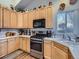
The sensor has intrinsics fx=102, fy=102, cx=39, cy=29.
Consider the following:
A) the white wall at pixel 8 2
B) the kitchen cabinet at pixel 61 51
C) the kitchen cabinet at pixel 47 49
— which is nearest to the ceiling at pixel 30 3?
the white wall at pixel 8 2

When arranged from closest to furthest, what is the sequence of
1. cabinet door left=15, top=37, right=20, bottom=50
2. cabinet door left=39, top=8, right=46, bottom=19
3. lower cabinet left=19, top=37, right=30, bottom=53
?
1. cabinet door left=39, top=8, right=46, bottom=19
2. lower cabinet left=19, top=37, right=30, bottom=53
3. cabinet door left=15, top=37, right=20, bottom=50

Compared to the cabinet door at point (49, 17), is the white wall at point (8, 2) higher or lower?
higher

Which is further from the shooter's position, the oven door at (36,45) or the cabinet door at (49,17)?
the cabinet door at (49,17)

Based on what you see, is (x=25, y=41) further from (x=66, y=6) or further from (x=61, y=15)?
(x=66, y=6)

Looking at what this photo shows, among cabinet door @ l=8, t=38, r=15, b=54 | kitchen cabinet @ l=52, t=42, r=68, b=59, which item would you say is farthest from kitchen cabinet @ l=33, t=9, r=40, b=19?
kitchen cabinet @ l=52, t=42, r=68, b=59

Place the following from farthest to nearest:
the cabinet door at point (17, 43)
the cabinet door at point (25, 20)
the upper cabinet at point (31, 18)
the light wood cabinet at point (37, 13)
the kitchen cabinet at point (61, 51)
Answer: the cabinet door at point (25, 20), the cabinet door at point (17, 43), the upper cabinet at point (31, 18), the light wood cabinet at point (37, 13), the kitchen cabinet at point (61, 51)

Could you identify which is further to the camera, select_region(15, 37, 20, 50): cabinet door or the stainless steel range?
select_region(15, 37, 20, 50): cabinet door

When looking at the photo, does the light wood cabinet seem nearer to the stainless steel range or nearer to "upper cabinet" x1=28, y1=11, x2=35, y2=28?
"upper cabinet" x1=28, y1=11, x2=35, y2=28

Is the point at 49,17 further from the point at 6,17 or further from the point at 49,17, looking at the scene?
the point at 6,17

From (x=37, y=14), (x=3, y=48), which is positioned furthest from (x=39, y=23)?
(x=3, y=48)

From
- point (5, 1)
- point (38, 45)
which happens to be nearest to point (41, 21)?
point (38, 45)

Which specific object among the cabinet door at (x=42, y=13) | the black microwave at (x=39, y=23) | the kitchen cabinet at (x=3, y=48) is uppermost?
the cabinet door at (x=42, y=13)

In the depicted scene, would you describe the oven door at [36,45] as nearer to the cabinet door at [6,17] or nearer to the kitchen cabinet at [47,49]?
the kitchen cabinet at [47,49]

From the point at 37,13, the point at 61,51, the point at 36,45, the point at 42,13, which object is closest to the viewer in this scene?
the point at 61,51
